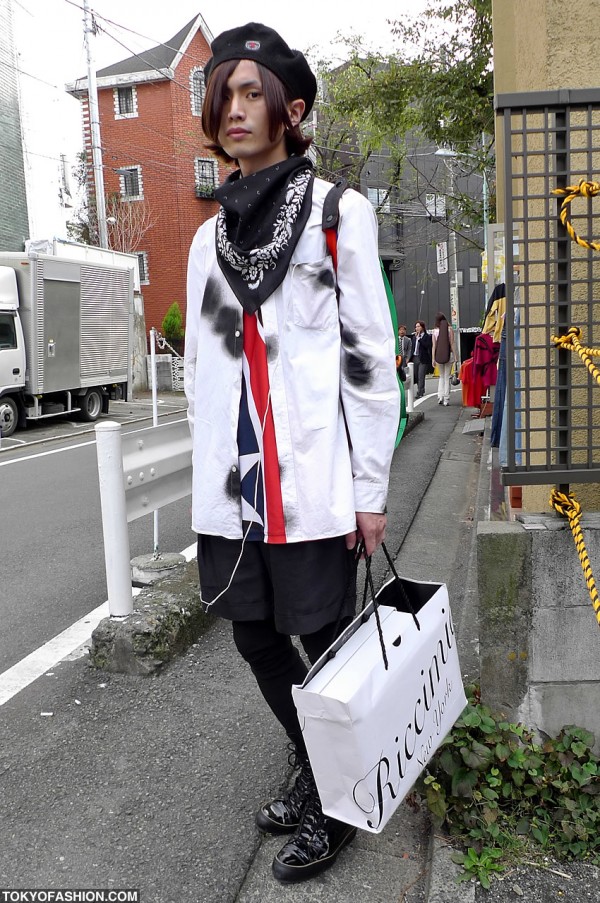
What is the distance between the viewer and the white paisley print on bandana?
1924 mm

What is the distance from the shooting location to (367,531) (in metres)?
2.00

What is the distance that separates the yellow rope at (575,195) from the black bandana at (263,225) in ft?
2.45

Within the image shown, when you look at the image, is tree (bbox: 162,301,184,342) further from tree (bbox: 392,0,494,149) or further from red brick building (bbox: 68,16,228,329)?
tree (bbox: 392,0,494,149)

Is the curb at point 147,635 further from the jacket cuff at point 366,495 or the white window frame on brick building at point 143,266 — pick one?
the white window frame on brick building at point 143,266

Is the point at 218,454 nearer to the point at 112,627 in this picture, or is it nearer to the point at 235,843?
the point at 235,843

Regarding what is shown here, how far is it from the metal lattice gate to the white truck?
12629 millimetres

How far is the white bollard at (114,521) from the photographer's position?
11.3 ft

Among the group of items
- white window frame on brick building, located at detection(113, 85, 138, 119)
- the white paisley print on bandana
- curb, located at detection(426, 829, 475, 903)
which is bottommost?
curb, located at detection(426, 829, 475, 903)

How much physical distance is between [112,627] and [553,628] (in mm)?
1914

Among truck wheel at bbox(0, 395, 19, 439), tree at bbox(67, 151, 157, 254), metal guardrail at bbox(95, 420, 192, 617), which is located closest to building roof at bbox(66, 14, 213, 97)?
tree at bbox(67, 151, 157, 254)

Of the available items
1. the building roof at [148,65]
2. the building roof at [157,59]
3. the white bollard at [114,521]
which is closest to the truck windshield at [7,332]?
the white bollard at [114,521]

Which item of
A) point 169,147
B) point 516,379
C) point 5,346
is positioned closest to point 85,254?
point 5,346

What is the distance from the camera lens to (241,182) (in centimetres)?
199

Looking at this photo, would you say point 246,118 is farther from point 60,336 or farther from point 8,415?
point 60,336
